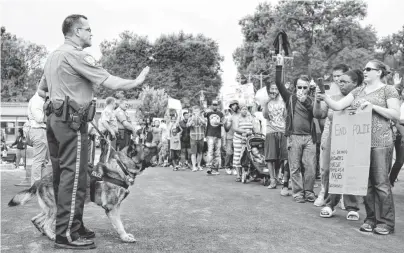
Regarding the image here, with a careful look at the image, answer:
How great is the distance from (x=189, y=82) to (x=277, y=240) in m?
61.6

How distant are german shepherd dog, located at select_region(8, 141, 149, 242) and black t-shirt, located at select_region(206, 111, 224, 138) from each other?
8805 millimetres

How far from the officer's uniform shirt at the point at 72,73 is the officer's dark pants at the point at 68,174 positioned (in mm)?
278

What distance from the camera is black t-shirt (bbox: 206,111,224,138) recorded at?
45.1 feet

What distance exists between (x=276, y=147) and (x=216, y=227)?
4387mm

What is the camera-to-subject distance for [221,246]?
15.2 ft

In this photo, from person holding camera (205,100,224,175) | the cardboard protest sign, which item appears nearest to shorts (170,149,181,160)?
person holding camera (205,100,224,175)

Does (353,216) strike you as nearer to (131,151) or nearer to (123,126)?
(131,151)

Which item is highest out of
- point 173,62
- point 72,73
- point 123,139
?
point 173,62

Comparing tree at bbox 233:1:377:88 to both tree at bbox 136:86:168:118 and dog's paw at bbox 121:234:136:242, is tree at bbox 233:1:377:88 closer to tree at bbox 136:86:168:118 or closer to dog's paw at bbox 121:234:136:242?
tree at bbox 136:86:168:118

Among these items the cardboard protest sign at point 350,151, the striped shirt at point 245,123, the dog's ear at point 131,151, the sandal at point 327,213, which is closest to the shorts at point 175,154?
the striped shirt at point 245,123

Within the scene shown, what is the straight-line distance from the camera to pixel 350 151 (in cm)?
591

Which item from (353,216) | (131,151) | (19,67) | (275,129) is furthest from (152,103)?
(131,151)

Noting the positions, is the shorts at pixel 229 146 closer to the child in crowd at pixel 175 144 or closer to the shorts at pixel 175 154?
the child in crowd at pixel 175 144

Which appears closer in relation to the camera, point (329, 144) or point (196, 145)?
point (329, 144)
